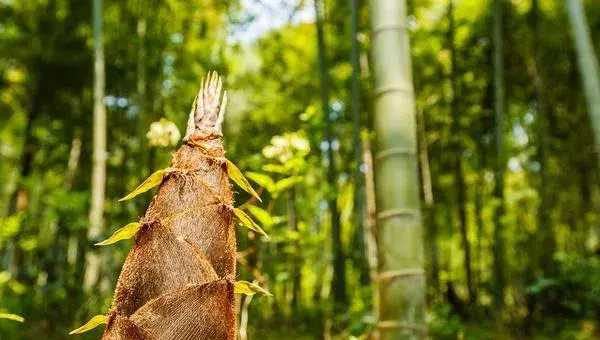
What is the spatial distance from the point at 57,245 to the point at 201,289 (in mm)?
7746

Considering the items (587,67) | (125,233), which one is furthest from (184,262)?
(587,67)

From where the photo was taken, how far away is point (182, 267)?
2.49 feet

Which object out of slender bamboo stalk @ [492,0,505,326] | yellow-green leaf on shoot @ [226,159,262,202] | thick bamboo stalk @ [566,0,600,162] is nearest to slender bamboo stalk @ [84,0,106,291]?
slender bamboo stalk @ [492,0,505,326]

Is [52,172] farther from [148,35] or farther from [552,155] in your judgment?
[552,155]

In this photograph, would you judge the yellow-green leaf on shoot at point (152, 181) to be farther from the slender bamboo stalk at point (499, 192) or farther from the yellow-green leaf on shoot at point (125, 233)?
the slender bamboo stalk at point (499, 192)

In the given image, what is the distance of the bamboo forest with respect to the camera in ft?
6.55

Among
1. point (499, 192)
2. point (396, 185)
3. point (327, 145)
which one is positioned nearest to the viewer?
point (396, 185)

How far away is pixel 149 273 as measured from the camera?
0.76 m

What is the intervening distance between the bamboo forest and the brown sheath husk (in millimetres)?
46

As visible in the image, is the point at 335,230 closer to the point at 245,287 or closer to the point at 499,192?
the point at 499,192

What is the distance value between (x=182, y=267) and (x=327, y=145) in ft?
13.8

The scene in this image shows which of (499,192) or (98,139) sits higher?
(98,139)

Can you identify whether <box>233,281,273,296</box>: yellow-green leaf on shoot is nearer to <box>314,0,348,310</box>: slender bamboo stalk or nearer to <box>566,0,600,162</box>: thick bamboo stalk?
<box>566,0,600,162</box>: thick bamboo stalk

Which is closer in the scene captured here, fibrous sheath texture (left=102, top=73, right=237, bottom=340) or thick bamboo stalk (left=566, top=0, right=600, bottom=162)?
fibrous sheath texture (left=102, top=73, right=237, bottom=340)
